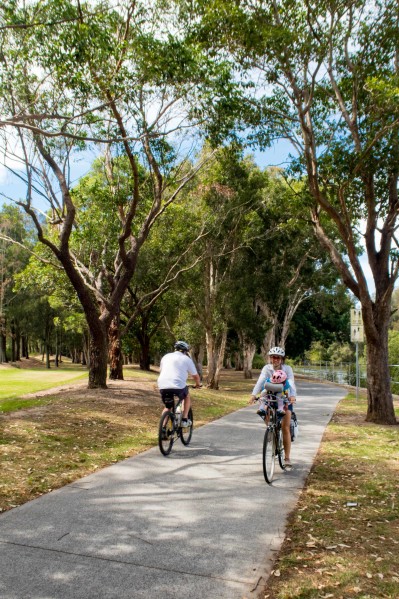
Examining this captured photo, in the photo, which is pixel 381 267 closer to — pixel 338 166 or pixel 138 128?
pixel 338 166

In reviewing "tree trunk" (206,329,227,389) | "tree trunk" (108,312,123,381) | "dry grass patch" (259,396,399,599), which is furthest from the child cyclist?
"tree trunk" (206,329,227,389)

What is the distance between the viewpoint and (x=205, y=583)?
388 centimetres

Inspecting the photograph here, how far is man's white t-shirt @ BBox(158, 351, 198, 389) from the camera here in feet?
28.8

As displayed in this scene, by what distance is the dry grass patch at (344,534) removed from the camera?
155 inches

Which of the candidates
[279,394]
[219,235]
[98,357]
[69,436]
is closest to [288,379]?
[279,394]

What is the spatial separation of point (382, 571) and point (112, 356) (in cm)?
1861

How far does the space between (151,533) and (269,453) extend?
8.59ft

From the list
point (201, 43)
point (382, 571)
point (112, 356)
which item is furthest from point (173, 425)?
point (112, 356)

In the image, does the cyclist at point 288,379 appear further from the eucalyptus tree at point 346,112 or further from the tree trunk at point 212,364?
the tree trunk at point 212,364

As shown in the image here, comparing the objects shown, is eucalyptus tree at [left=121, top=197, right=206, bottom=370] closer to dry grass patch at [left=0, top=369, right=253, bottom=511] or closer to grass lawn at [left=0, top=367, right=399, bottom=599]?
dry grass patch at [left=0, top=369, right=253, bottom=511]

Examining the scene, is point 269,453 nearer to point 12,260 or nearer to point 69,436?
point 69,436

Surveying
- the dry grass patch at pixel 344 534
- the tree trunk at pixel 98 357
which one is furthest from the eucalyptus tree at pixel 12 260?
the dry grass patch at pixel 344 534

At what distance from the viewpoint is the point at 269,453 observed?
23.1ft

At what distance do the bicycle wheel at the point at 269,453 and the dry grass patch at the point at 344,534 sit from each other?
1.66 feet
